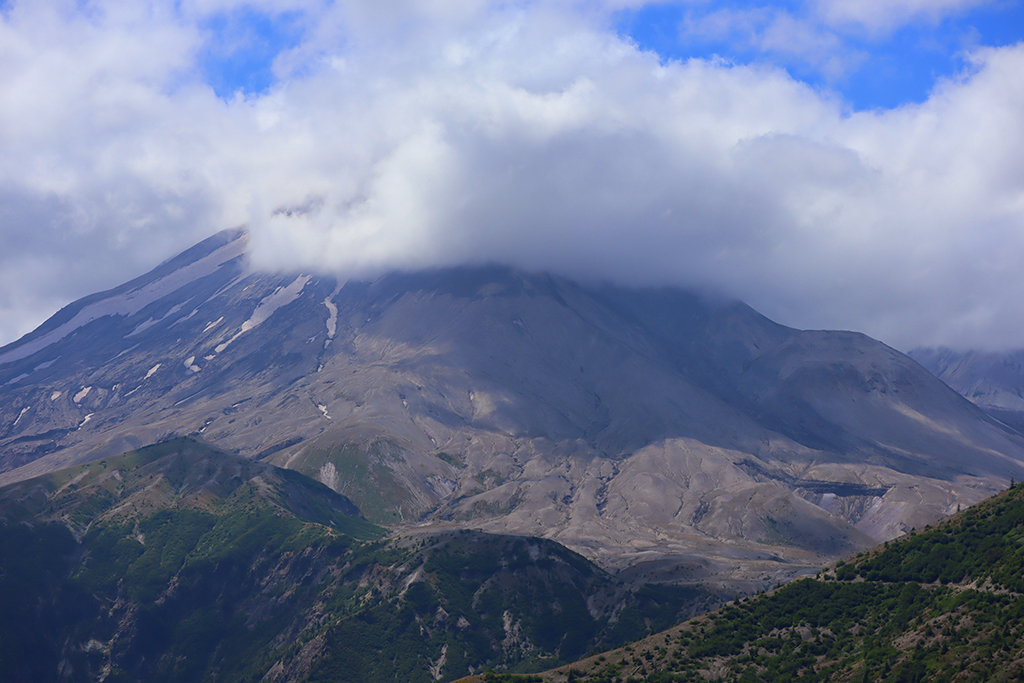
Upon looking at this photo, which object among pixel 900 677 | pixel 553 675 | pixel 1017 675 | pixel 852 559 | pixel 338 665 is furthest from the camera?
pixel 338 665

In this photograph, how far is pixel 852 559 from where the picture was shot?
122 m

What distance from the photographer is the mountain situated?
8194cm

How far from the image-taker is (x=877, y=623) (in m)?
98.9

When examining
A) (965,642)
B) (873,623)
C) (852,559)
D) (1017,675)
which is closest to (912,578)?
(873,623)

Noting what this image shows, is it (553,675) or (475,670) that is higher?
(553,675)

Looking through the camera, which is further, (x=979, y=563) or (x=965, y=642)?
(x=979, y=563)

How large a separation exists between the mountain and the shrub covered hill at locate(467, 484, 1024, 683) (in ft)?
0.47

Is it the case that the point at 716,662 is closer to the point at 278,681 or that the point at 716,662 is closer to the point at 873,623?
the point at 873,623

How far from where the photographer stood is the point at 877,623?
324 feet

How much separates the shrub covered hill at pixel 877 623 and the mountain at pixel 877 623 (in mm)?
143

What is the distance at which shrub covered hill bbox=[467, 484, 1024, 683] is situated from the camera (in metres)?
81.9

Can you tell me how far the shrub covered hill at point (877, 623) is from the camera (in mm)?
81875

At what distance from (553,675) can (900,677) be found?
38363 mm

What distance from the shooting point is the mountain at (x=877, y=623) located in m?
81.9
